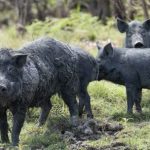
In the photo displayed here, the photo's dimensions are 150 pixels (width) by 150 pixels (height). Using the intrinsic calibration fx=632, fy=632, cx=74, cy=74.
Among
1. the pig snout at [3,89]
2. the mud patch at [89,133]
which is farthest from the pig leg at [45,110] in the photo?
the pig snout at [3,89]

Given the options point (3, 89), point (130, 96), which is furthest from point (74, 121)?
point (3, 89)

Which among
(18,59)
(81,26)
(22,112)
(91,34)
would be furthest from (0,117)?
(81,26)

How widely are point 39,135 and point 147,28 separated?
11.5ft

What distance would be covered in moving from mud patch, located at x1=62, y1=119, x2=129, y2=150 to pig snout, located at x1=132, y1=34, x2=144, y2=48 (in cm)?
217

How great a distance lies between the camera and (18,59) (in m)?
7.67

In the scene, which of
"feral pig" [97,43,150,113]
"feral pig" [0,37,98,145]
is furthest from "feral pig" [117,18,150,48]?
"feral pig" [0,37,98,145]

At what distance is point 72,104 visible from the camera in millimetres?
8977

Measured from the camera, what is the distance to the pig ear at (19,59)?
25.1 feet

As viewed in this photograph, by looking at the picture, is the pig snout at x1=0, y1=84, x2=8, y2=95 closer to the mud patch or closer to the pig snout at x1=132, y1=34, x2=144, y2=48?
the mud patch

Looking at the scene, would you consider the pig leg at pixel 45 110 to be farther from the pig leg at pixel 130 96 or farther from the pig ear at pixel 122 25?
the pig ear at pixel 122 25

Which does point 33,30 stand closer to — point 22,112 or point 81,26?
point 81,26

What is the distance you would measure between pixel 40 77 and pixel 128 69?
1.82 m

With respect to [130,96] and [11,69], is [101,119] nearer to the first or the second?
[130,96]

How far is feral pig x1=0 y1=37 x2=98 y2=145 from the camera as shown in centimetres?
763
